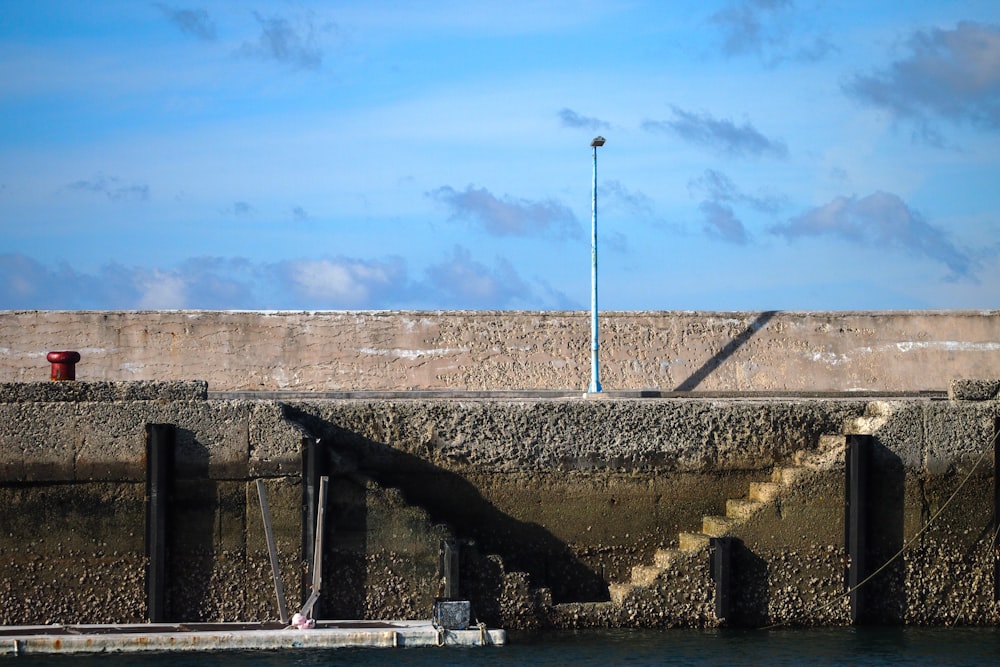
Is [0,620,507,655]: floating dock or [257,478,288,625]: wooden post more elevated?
[257,478,288,625]: wooden post

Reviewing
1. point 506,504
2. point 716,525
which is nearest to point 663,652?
point 716,525

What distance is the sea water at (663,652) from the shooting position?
41.5 feet

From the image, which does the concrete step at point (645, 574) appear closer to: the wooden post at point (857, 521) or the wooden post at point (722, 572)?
the wooden post at point (722, 572)

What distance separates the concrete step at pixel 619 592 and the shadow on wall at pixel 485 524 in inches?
5.4

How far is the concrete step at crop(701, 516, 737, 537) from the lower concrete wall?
0.04 m

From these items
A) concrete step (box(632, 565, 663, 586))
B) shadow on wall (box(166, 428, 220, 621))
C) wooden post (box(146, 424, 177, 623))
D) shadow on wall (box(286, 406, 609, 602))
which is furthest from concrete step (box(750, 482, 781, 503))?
wooden post (box(146, 424, 177, 623))

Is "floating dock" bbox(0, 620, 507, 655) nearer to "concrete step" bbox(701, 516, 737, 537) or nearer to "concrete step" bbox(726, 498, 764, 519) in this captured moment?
"concrete step" bbox(701, 516, 737, 537)

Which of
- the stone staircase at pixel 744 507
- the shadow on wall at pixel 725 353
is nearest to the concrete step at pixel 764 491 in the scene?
the stone staircase at pixel 744 507

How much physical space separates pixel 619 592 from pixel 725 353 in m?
6.22

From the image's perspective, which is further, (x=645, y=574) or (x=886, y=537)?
(x=886, y=537)

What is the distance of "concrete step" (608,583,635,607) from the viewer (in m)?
13.7

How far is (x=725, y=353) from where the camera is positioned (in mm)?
19391

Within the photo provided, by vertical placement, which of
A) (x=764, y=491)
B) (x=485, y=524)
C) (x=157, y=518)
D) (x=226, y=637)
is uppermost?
(x=764, y=491)

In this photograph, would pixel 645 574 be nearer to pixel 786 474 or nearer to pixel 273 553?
pixel 786 474
